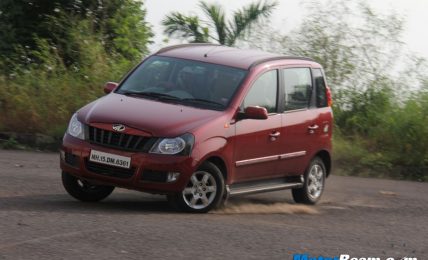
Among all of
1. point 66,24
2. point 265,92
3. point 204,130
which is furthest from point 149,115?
point 66,24

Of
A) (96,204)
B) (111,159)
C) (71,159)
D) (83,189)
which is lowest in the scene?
(96,204)

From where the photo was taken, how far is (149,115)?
10469 mm

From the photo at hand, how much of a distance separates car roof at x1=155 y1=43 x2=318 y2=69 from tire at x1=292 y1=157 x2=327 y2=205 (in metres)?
1.46

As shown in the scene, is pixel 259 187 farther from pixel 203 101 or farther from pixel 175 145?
pixel 175 145

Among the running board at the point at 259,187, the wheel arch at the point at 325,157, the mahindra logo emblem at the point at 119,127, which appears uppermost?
the mahindra logo emblem at the point at 119,127

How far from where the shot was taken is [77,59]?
65.4 ft

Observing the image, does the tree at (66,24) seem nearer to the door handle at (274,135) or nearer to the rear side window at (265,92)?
the rear side window at (265,92)

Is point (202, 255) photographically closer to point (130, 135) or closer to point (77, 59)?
point (130, 135)

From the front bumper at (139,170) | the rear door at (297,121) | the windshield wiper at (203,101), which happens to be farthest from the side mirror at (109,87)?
the rear door at (297,121)

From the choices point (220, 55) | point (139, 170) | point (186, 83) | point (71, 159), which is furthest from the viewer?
point (220, 55)

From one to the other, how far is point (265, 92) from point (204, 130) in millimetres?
1549

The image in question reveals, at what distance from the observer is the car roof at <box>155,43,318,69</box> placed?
38.3 ft

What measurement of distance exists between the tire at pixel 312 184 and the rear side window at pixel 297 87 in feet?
2.78

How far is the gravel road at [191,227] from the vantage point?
8430 mm
